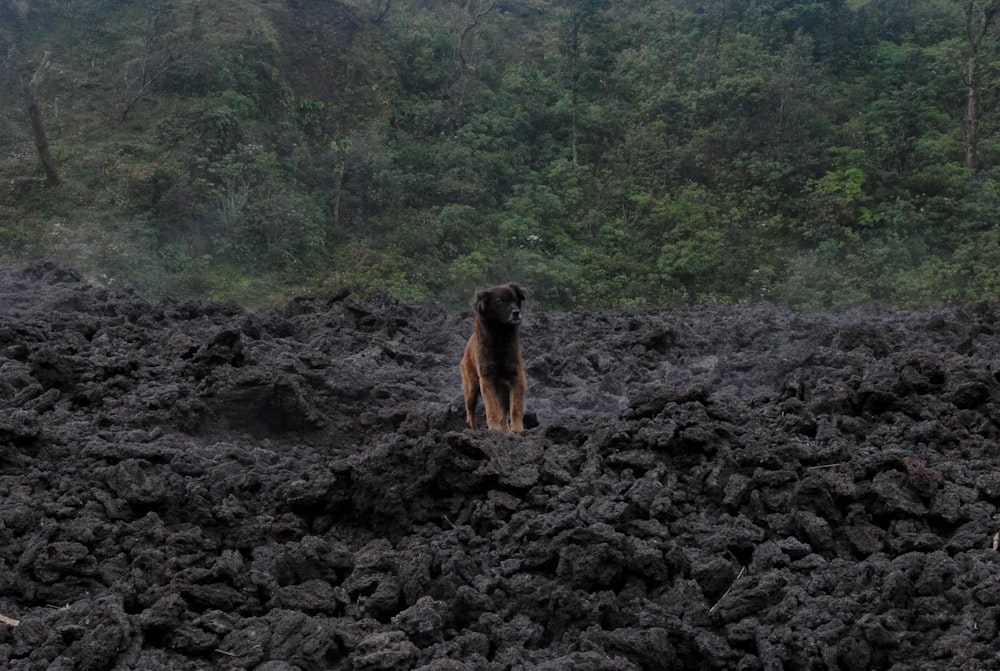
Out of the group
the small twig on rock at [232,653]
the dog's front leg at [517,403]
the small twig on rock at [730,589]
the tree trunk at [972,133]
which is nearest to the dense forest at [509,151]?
the tree trunk at [972,133]

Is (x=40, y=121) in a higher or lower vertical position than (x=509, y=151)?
higher

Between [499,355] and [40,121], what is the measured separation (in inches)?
722

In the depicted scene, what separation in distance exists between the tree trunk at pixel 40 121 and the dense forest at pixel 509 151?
0.29 ft

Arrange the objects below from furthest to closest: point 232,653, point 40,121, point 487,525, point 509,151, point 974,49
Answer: point 509,151, point 974,49, point 40,121, point 487,525, point 232,653

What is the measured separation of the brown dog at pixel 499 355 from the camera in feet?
23.2

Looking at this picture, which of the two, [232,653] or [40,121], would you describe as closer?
[232,653]

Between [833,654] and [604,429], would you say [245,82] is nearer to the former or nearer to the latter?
[604,429]

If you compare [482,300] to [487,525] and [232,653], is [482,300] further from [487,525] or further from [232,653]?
[232,653]

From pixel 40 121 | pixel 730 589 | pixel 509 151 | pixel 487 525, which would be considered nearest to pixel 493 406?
pixel 487 525

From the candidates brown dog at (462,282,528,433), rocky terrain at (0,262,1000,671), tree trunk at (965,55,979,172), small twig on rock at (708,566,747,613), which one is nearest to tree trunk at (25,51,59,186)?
rocky terrain at (0,262,1000,671)

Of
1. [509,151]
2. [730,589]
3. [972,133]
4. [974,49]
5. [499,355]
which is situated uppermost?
[974,49]

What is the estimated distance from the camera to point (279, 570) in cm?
426

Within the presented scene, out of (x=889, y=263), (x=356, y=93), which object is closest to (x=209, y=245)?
(x=356, y=93)

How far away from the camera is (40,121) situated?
21.6 meters
